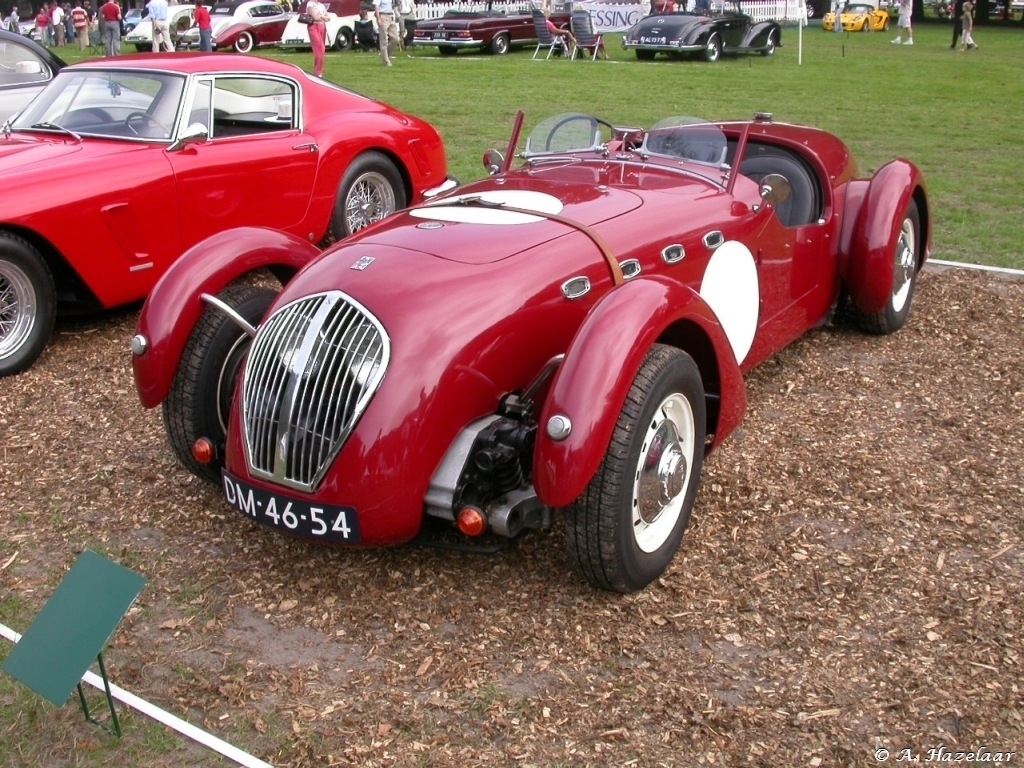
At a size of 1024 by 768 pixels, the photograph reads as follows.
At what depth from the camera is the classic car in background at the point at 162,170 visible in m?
5.67

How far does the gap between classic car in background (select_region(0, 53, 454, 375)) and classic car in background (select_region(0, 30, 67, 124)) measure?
182cm

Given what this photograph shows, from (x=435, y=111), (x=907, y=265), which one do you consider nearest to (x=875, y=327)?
(x=907, y=265)

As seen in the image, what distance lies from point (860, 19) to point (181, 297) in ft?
115

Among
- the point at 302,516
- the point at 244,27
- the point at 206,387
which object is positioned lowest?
the point at 302,516

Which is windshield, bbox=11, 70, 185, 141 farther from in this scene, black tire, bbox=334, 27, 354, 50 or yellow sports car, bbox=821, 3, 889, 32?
yellow sports car, bbox=821, 3, 889, 32

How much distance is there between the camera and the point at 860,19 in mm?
34688

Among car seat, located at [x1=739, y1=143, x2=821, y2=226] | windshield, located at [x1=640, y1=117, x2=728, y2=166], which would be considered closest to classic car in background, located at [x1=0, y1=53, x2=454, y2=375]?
windshield, located at [x1=640, y1=117, x2=728, y2=166]

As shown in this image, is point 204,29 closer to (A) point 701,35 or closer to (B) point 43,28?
(A) point 701,35

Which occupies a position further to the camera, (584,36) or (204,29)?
(204,29)

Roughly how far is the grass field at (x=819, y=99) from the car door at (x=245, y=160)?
3.28 meters

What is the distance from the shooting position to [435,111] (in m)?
14.8

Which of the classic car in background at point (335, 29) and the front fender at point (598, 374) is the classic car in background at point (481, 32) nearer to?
the classic car in background at point (335, 29)

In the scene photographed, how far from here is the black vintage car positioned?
902 inches

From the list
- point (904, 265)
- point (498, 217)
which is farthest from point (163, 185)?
point (904, 265)
